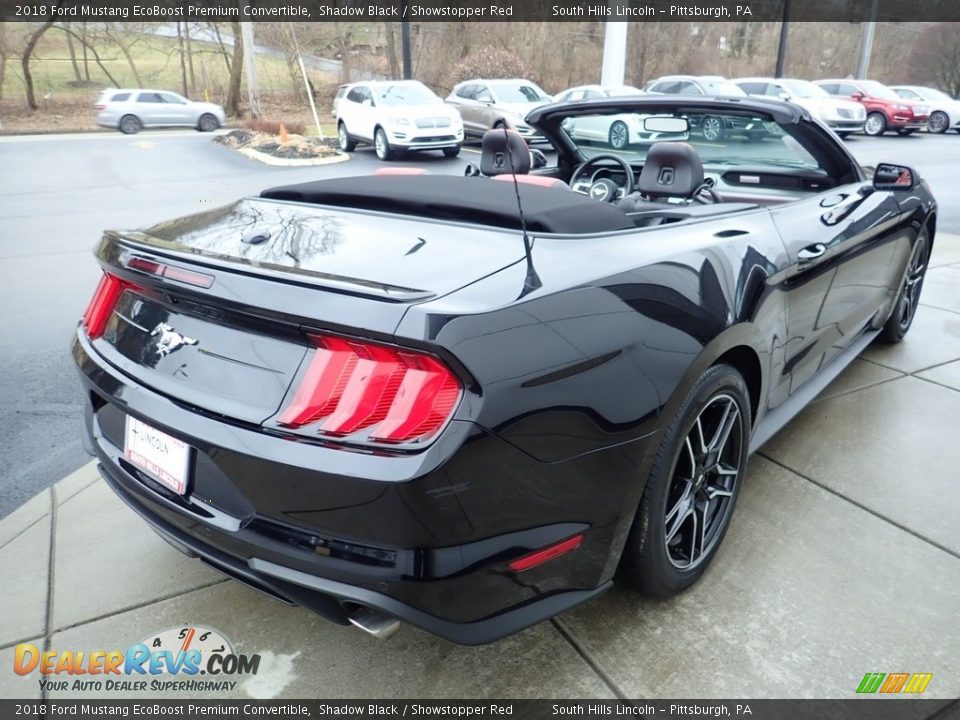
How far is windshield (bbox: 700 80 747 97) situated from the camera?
60.7 ft

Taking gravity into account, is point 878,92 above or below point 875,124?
above

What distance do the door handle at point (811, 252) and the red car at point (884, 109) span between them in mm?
22404

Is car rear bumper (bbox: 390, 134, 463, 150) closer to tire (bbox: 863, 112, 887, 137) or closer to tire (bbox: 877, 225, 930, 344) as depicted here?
tire (bbox: 877, 225, 930, 344)

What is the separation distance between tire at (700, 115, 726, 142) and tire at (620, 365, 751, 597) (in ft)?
5.60

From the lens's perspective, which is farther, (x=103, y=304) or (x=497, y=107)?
(x=497, y=107)

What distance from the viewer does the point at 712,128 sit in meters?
3.60

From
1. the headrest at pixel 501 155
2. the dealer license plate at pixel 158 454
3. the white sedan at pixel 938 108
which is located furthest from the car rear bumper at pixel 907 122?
the dealer license plate at pixel 158 454

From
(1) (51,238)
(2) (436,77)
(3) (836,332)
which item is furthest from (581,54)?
(3) (836,332)

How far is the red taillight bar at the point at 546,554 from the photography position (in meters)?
1.66

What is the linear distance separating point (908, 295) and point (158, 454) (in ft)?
14.0

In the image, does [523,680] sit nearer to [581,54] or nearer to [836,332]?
[836,332]

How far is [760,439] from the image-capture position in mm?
2641

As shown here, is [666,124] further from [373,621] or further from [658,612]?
[373,621]

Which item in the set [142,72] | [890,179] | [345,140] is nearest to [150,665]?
[890,179]
